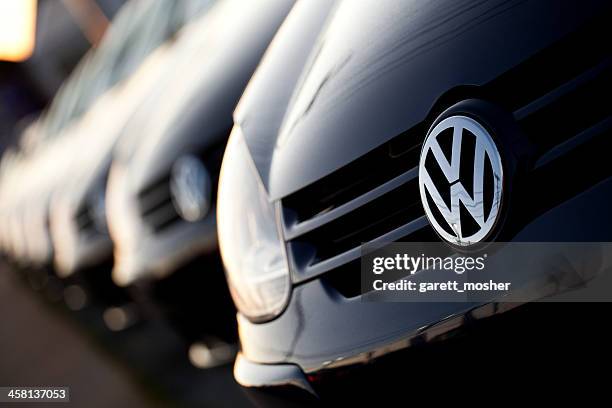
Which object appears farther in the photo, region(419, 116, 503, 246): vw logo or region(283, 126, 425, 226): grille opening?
region(283, 126, 425, 226): grille opening

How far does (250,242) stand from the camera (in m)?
1.42

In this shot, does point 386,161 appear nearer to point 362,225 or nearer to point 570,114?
point 362,225

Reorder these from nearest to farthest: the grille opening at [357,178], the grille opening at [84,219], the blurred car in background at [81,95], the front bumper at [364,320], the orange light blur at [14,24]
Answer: the front bumper at [364,320]
the grille opening at [357,178]
the grille opening at [84,219]
the blurred car in background at [81,95]
the orange light blur at [14,24]

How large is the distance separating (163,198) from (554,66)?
1.58 meters

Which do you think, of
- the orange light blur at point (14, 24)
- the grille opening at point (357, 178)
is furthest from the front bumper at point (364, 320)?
the orange light blur at point (14, 24)

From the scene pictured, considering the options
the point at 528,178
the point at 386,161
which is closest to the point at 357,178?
the point at 386,161

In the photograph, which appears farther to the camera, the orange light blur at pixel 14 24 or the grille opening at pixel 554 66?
the orange light blur at pixel 14 24

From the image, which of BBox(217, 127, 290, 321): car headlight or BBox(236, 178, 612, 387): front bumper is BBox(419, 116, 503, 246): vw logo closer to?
BBox(236, 178, 612, 387): front bumper

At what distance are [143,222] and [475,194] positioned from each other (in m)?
1.63

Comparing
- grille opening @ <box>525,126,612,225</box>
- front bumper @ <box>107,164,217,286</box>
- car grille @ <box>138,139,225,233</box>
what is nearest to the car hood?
grille opening @ <box>525,126,612,225</box>

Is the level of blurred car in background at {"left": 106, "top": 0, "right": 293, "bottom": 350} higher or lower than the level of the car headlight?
higher

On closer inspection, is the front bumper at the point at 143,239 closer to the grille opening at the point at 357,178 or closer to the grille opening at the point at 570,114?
the grille opening at the point at 357,178

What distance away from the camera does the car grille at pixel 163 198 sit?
2061mm

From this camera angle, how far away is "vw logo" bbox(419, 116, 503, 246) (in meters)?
0.93
